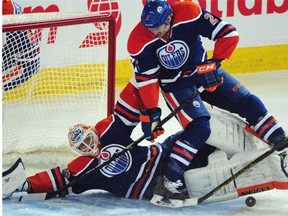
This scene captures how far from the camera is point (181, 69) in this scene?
11.2ft

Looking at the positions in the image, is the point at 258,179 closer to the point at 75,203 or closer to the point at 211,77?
the point at 211,77

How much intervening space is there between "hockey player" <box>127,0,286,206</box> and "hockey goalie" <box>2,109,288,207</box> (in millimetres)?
74

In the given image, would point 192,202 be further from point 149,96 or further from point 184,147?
point 149,96

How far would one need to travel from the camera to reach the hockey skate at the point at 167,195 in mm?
3365

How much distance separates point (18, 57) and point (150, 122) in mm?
735

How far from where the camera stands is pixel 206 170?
134 inches

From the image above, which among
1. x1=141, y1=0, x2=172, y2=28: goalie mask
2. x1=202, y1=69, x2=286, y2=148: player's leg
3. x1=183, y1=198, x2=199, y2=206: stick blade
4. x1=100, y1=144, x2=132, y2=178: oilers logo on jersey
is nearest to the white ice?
x1=183, y1=198, x2=199, y2=206: stick blade

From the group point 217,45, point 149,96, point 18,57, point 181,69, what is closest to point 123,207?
point 149,96

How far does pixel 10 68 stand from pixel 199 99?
872mm

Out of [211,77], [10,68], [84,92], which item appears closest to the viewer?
[211,77]

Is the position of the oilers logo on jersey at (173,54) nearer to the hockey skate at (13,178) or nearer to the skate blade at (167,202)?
the skate blade at (167,202)

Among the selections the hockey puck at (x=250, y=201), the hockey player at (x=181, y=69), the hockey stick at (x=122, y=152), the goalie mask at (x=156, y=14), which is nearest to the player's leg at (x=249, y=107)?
the hockey player at (x=181, y=69)

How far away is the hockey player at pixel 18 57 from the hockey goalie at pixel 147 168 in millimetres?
476

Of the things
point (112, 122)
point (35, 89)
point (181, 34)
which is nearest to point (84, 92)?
point (35, 89)
